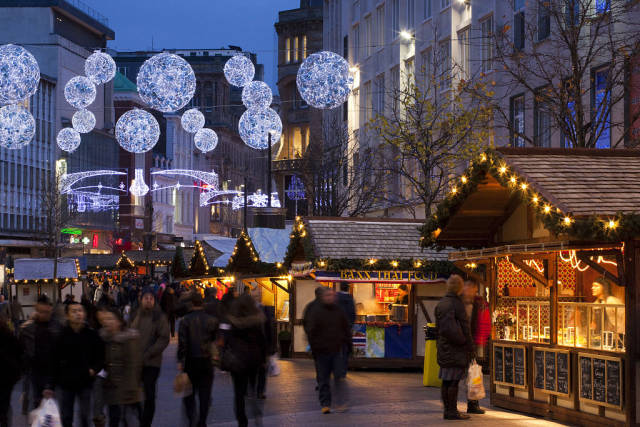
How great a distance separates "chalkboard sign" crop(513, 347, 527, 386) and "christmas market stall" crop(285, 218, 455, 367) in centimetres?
875

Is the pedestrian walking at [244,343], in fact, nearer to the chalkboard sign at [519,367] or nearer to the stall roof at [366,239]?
the chalkboard sign at [519,367]

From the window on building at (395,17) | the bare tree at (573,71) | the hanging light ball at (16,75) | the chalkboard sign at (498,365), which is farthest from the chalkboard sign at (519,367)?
the window on building at (395,17)

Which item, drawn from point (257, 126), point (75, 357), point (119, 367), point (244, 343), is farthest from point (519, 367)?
point (257, 126)

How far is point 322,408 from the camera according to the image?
48.8ft

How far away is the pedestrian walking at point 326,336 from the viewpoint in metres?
14.8

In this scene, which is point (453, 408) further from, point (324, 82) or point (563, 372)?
point (324, 82)

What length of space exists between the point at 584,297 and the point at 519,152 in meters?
2.04

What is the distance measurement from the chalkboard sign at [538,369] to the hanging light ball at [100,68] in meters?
20.3

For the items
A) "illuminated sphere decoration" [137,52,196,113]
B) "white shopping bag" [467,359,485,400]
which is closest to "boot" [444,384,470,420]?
"white shopping bag" [467,359,485,400]

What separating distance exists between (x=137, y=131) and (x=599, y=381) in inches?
842

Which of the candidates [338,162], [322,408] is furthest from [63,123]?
[322,408]

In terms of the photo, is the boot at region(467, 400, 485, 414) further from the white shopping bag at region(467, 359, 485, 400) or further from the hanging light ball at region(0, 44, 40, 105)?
the hanging light ball at region(0, 44, 40, 105)

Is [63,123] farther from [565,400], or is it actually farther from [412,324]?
[565,400]

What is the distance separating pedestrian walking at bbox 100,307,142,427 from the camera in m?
11.7
